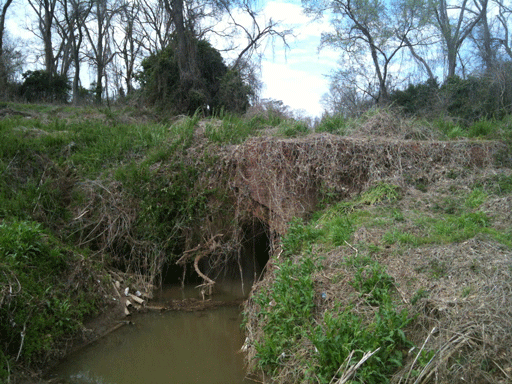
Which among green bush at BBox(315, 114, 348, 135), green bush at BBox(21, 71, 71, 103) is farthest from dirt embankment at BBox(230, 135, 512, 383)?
green bush at BBox(21, 71, 71, 103)

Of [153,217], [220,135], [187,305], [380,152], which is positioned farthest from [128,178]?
[380,152]

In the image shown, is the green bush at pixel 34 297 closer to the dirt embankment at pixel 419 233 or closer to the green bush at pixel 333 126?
the dirt embankment at pixel 419 233

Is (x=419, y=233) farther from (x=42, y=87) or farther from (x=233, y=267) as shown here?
(x=42, y=87)

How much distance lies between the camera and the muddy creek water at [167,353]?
4793 millimetres

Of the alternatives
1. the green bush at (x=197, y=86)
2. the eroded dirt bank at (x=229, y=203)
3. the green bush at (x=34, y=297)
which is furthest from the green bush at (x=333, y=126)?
the green bush at (x=197, y=86)

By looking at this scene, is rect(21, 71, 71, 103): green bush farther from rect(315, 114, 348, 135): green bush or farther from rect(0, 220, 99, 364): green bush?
rect(0, 220, 99, 364): green bush

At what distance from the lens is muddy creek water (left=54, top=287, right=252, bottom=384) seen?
15.7 ft

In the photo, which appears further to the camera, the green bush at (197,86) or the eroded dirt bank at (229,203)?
the green bush at (197,86)

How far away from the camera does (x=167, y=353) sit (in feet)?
17.6

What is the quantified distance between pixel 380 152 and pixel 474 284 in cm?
377

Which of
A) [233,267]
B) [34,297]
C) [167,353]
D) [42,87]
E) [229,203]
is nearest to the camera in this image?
[34,297]

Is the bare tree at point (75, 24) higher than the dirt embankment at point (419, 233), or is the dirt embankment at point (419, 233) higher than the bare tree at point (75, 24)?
the bare tree at point (75, 24)

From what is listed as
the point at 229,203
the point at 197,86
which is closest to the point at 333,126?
the point at 229,203

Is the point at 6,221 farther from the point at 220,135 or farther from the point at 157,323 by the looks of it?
the point at 220,135
